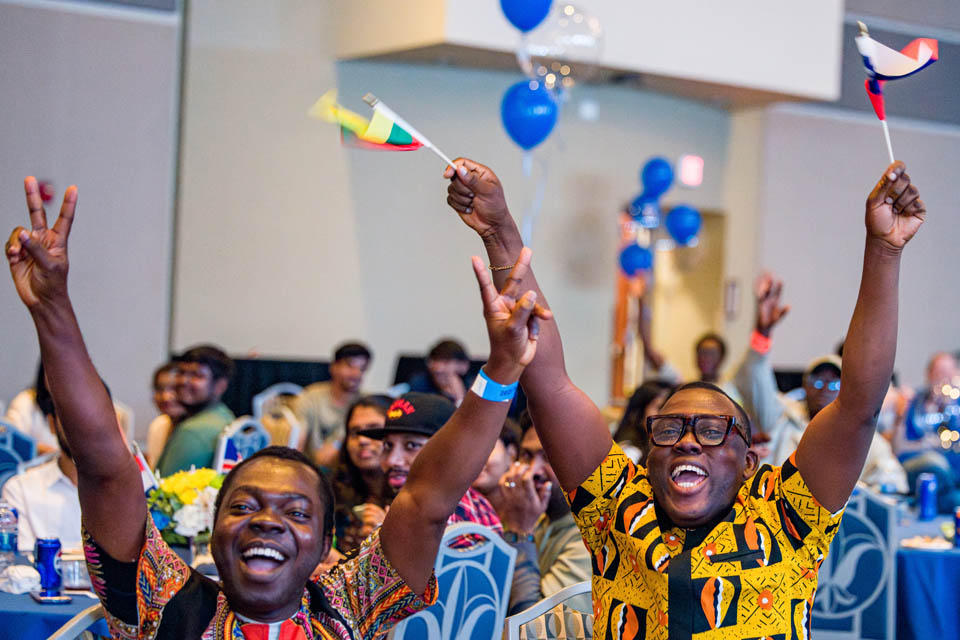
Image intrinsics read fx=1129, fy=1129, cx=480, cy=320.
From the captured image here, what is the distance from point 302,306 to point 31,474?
4737 millimetres

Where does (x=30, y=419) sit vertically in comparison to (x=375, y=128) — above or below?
below

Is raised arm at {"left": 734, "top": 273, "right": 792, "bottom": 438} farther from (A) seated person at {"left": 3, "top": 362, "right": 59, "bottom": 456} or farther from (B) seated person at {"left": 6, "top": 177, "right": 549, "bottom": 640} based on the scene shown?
(A) seated person at {"left": 3, "top": 362, "right": 59, "bottom": 456}

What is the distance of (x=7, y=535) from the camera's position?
310cm

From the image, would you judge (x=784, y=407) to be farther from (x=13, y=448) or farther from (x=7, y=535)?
(x=13, y=448)

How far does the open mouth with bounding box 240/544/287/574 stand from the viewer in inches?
71.6

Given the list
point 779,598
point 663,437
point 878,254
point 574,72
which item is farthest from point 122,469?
point 574,72

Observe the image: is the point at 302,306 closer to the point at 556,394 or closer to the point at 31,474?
the point at 31,474

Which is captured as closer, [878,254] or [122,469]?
[122,469]

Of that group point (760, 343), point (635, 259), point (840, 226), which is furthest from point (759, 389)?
point (840, 226)

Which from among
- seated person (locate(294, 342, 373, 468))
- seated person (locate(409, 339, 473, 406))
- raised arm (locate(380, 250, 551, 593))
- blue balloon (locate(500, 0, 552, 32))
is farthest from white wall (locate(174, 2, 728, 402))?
raised arm (locate(380, 250, 551, 593))

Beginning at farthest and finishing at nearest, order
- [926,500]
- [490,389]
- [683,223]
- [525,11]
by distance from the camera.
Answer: [683,223], [525,11], [926,500], [490,389]

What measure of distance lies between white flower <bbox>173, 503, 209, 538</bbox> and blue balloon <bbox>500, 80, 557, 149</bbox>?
4023mm

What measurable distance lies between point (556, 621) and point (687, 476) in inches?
22.5

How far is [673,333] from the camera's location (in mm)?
10234
